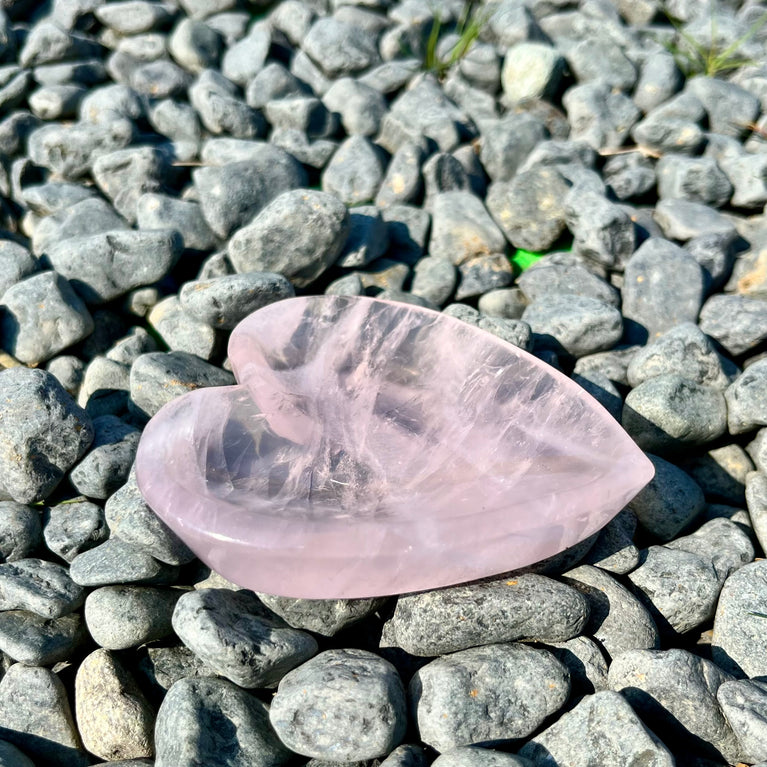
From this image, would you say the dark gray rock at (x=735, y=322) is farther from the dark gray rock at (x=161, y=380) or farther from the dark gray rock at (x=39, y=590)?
the dark gray rock at (x=39, y=590)

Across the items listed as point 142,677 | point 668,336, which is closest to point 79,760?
point 142,677

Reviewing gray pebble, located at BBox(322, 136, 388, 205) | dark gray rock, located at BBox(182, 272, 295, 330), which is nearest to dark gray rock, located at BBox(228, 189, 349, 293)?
dark gray rock, located at BBox(182, 272, 295, 330)

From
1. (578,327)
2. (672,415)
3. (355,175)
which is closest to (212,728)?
(672,415)

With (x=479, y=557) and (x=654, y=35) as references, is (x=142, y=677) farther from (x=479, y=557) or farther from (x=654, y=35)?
(x=654, y=35)

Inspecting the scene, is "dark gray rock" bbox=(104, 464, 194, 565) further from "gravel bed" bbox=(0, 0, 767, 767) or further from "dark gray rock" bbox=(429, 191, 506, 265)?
"dark gray rock" bbox=(429, 191, 506, 265)

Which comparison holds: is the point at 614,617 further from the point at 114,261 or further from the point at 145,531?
the point at 114,261

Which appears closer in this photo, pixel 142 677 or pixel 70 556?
pixel 142 677
